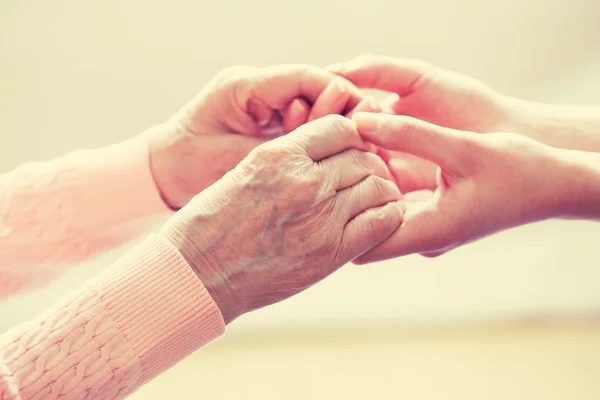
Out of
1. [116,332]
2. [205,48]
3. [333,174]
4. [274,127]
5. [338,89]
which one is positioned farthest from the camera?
[205,48]

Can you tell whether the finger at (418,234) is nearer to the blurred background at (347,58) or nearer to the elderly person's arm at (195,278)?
the elderly person's arm at (195,278)

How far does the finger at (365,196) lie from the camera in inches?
29.5

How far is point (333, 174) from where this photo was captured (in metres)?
0.74

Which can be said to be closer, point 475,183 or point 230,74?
point 475,183

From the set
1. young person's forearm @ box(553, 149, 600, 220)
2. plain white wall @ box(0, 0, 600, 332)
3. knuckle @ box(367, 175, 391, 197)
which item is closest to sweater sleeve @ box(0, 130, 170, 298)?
knuckle @ box(367, 175, 391, 197)

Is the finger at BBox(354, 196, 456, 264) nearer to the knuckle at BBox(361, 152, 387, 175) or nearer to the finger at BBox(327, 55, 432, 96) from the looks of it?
the knuckle at BBox(361, 152, 387, 175)

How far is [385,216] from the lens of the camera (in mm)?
775

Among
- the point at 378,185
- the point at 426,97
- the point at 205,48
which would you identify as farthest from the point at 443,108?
the point at 205,48

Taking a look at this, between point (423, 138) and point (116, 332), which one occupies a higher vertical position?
point (423, 138)

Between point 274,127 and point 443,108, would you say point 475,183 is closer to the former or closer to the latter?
point 443,108

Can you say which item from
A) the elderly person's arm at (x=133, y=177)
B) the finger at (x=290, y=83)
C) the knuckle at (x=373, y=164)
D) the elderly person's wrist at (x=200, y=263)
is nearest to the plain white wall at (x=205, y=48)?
the elderly person's arm at (x=133, y=177)

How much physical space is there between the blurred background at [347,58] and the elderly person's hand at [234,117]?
23.8 inches

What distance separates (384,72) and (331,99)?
0.41 feet

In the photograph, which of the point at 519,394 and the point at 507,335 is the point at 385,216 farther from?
the point at 507,335
